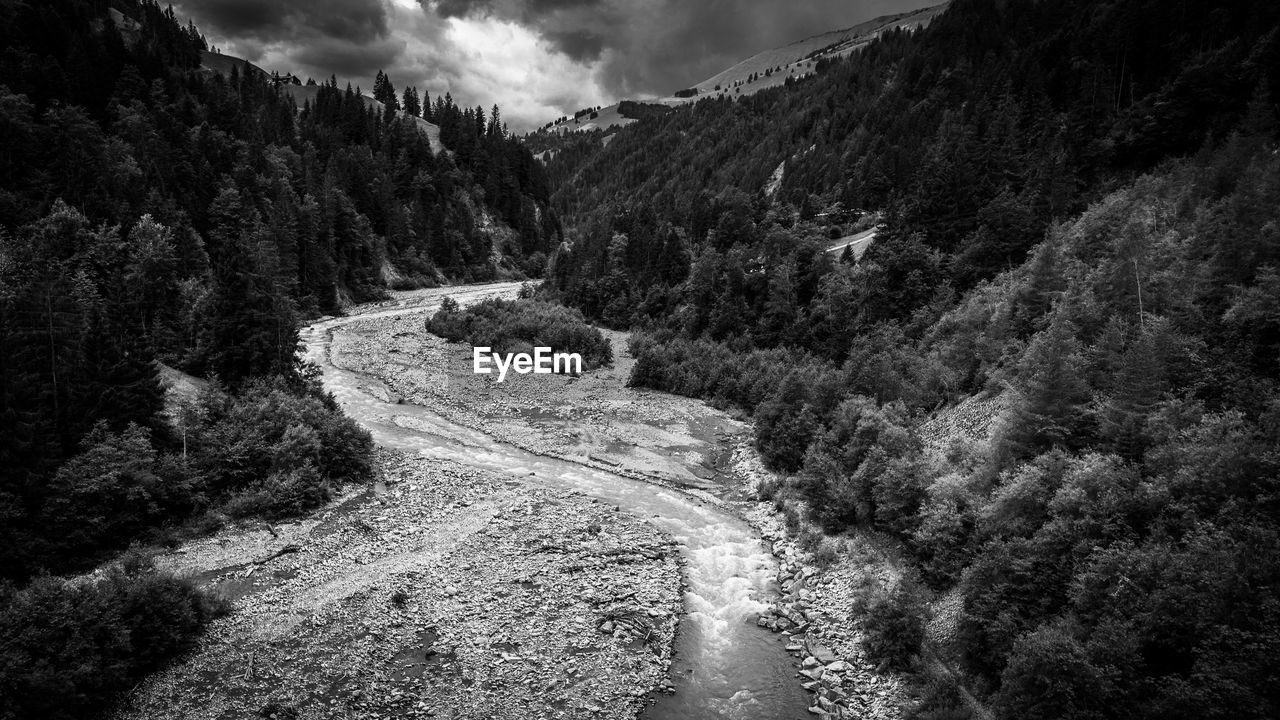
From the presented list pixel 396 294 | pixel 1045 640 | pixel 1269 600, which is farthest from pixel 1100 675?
pixel 396 294

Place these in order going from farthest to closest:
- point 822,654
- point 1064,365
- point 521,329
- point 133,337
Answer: point 521,329
point 133,337
point 822,654
point 1064,365

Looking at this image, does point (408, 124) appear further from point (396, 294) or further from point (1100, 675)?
point (1100, 675)

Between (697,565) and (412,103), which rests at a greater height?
(412,103)

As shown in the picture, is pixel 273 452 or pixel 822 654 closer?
pixel 822 654

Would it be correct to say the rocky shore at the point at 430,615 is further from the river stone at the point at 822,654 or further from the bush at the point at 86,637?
the river stone at the point at 822,654

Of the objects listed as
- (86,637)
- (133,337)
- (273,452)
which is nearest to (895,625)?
(86,637)

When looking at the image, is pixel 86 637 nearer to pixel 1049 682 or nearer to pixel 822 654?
pixel 822 654

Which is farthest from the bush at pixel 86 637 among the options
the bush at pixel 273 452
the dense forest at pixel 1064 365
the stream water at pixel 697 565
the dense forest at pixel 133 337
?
the dense forest at pixel 1064 365
